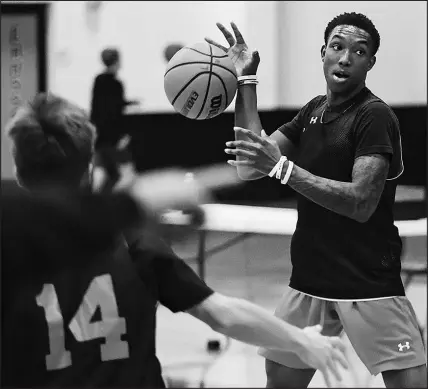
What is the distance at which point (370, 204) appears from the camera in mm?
1356

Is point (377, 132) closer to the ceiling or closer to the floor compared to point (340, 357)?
closer to the ceiling

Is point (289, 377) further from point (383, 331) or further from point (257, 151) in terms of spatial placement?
point (257, 151)

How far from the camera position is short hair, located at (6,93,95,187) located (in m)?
1.00

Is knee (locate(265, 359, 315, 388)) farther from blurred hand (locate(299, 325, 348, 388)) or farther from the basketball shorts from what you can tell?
blurred hand (locate(299, 325, 348, 388))

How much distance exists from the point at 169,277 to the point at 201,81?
57 cm

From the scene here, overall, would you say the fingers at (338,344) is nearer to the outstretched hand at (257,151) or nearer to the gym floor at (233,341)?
the outstretched hand at (257,151)

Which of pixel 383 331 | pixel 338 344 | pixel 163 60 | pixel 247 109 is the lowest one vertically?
pixel 383 331

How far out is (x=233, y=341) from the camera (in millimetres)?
2836

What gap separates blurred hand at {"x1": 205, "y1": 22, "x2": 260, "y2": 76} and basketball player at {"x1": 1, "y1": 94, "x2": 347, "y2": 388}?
0.48 meters

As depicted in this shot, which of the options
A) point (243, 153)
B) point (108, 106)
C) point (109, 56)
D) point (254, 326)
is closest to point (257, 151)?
point (243, 153)

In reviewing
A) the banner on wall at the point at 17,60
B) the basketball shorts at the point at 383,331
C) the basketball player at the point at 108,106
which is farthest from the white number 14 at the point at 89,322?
the banner on wall at the point at 17,60

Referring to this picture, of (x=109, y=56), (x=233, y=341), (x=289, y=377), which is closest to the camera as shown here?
(x=289, y=377)

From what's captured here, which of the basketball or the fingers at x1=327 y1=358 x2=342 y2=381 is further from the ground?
the basketball

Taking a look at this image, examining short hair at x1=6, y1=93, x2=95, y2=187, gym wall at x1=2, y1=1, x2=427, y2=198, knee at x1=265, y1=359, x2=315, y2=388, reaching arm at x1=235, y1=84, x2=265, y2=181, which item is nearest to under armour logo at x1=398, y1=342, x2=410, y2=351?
knee at x1=265, y1=359, x2=315, y2=388
